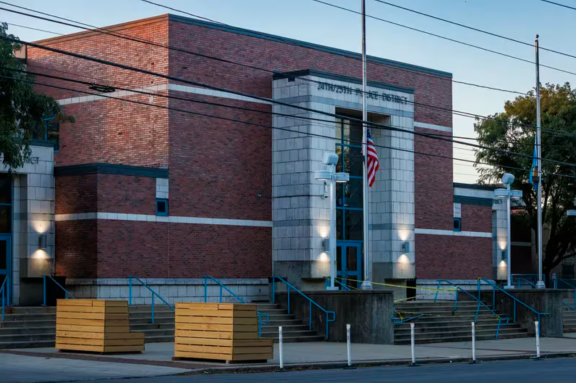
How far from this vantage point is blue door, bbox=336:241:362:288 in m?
40.1

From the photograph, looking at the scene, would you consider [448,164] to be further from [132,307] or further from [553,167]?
[132,307]

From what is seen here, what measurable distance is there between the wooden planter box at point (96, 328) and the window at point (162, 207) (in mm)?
8954

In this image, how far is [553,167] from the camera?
57438mm

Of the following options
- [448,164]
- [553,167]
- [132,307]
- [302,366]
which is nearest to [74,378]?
[302,366]

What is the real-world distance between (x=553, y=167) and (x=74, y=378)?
141 feet

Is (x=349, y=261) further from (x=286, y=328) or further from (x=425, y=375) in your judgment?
(x=425, y=375)

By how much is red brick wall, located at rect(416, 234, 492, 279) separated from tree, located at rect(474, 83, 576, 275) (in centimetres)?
1181

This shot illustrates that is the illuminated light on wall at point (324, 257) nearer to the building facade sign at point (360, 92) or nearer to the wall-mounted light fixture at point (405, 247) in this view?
the wall-mounted light fixture at point (405, 247)

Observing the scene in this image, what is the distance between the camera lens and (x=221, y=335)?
23375mm

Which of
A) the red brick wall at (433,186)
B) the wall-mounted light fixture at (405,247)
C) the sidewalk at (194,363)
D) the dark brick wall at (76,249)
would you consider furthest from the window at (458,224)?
the dark brick wall at (76,249)

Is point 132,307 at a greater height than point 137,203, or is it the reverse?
point 137,203

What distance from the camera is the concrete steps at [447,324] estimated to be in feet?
111

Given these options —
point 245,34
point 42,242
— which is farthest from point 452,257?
point 42,242

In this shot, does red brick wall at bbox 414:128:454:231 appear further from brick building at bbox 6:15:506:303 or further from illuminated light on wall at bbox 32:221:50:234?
illuminated light on wall at bbox 32:221:50:234
